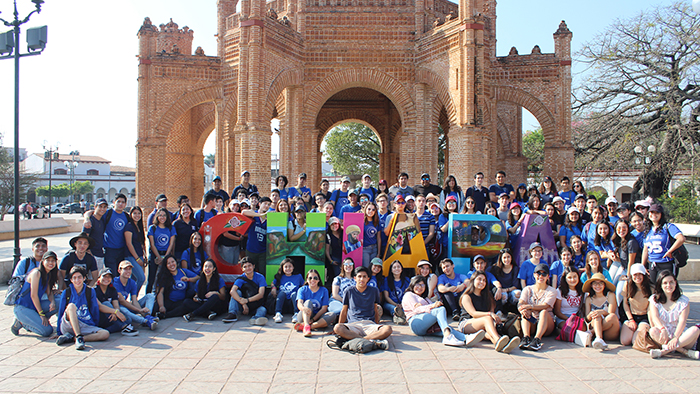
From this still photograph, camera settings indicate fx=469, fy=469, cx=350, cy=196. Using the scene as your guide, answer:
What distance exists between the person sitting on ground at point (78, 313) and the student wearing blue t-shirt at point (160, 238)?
130 centimetres

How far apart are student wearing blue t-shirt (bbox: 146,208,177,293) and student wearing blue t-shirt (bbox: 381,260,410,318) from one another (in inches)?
124

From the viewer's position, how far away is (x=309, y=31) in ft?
46.3

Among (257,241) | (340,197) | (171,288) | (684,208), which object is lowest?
(171,288)

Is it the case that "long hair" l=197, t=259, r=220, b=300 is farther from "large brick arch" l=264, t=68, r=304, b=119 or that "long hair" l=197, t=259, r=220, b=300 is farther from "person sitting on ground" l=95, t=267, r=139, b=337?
"large brick arch" l=264, t=68, r=304, b=119

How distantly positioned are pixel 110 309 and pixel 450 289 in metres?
4.18

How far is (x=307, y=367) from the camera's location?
4543 mm

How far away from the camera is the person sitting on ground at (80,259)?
19.0ft

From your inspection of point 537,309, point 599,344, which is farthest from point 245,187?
point 599,344

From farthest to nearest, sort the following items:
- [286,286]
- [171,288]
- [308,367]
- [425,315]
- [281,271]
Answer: [281,271] → [286,286] → [171,288] → [425,315] → [308,367]

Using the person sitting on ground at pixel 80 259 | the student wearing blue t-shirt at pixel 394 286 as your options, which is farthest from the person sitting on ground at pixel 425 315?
the person sitting on ground at pixel 80 259

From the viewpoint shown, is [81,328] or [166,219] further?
[166,219]

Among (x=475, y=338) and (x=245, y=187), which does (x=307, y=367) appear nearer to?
(x=475, y=338)

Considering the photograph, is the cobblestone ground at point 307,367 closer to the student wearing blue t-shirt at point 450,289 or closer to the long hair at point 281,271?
the student wearing blue t-shirt at point 450,289

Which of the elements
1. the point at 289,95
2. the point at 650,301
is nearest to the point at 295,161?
the point at 289,95
